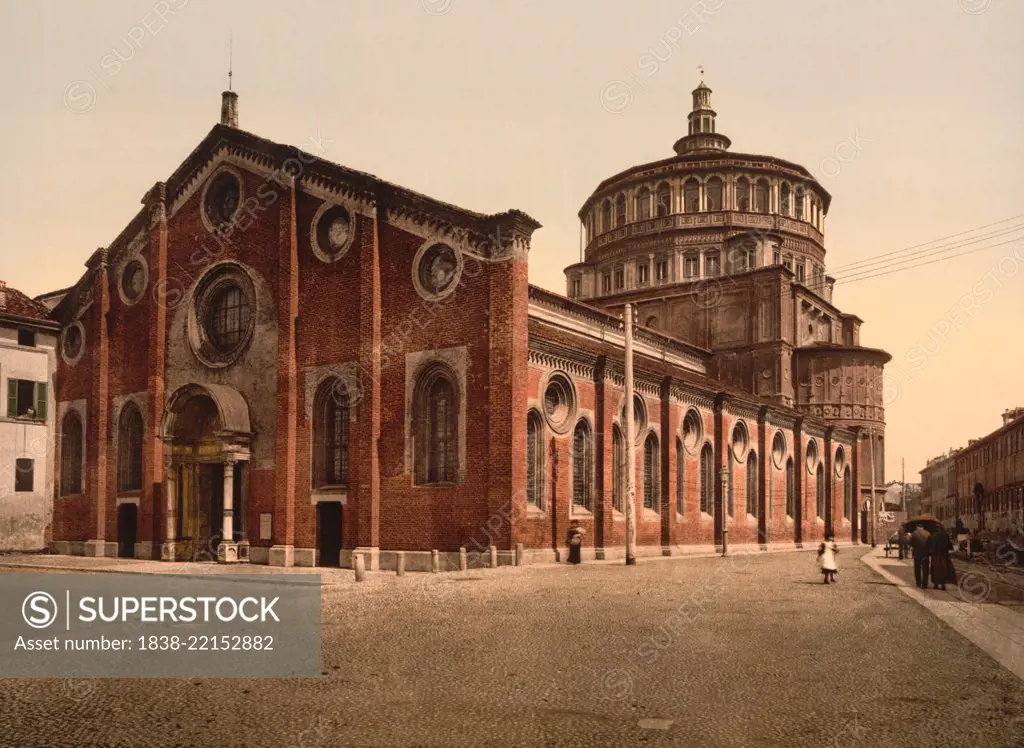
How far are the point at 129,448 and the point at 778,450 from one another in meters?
A: 28.2

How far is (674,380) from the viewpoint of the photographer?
34219mm

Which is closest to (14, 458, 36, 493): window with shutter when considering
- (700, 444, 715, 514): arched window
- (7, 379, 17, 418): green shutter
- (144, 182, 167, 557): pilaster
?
(7, 379, 17, 418): green shutter

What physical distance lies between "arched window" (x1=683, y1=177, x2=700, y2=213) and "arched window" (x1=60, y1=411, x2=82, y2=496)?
35803 mm

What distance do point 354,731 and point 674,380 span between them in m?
28.0

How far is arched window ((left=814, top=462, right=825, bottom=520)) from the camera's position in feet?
159

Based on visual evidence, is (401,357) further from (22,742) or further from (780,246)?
(780,246)

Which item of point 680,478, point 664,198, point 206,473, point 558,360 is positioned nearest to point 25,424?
point 206,473

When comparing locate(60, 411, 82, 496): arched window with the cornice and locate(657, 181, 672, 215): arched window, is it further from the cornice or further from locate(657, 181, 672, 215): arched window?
locate(657, 181, 672, 215): arched window

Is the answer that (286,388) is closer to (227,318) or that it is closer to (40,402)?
(227,318)

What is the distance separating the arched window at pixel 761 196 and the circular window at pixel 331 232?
3390 cm

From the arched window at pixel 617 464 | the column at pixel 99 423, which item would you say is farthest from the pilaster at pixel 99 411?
the arched window at pixel 617 464

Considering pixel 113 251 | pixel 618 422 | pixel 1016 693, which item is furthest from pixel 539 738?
pixel 113 251

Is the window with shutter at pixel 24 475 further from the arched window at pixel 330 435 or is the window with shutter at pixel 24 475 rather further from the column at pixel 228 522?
the arched window at pixel 330 435

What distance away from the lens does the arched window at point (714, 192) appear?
5550 cm
